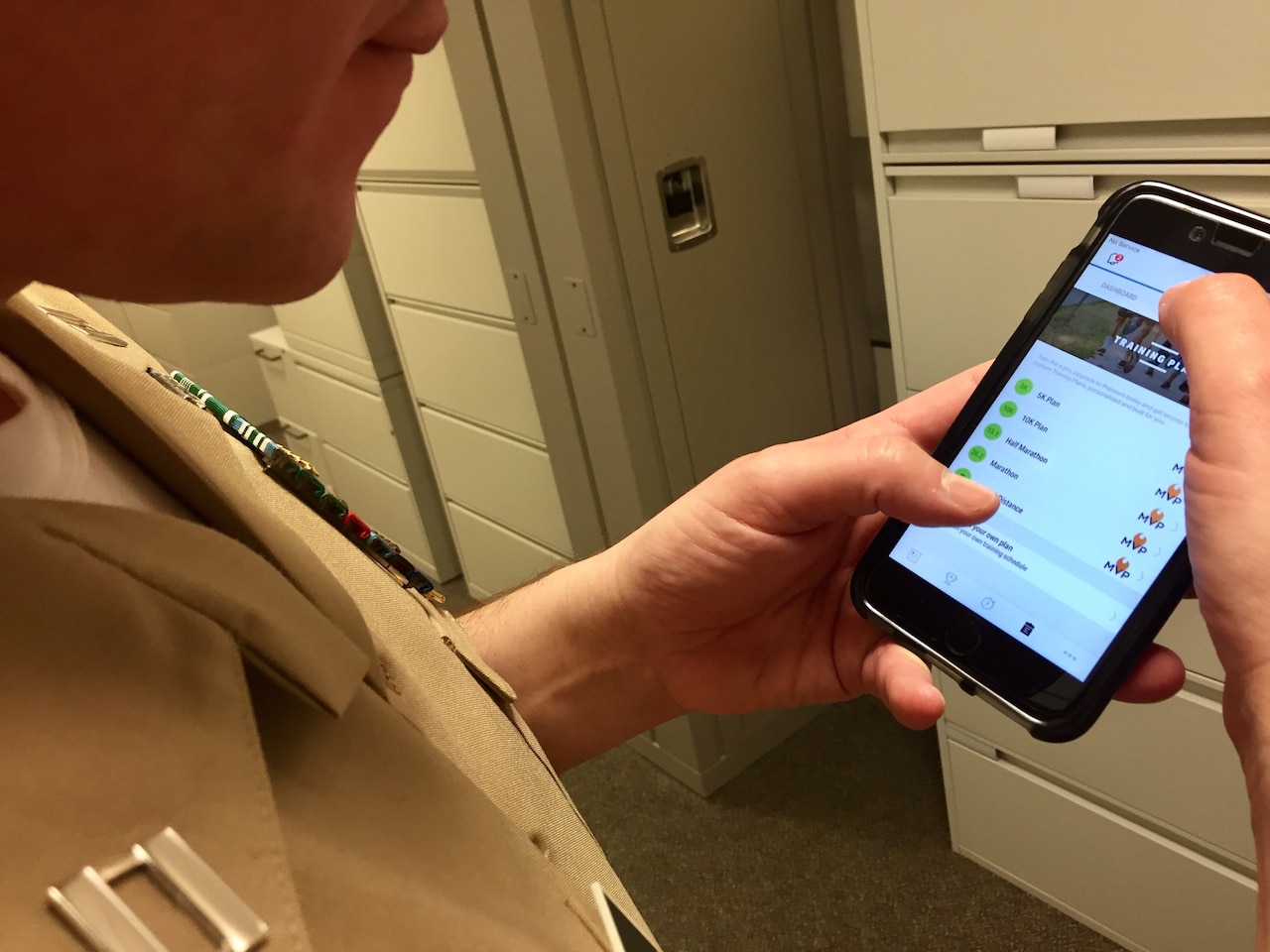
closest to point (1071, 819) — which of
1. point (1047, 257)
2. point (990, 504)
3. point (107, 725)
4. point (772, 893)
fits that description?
point (772, 893)

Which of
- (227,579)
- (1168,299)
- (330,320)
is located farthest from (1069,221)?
(330,320)

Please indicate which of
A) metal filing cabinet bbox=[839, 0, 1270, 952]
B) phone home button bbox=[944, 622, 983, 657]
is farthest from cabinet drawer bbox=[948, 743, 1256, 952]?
phone home button bbox=[944, 622, 983, 657]

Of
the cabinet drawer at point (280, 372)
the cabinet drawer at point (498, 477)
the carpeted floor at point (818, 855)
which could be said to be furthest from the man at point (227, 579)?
the cabinet drawer at point (280, 372)

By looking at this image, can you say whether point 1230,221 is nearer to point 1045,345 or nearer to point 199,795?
point 1045,345

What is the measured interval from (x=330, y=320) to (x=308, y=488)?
63.8 inches

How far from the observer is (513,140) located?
1.32 metres

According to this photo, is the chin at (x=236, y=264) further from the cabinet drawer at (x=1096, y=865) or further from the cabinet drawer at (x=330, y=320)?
the cabinet drawer at (x=330, y=320)

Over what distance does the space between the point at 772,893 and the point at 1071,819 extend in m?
0.49

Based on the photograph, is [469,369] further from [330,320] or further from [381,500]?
[381,500]

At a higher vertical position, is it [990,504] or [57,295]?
[57,295]

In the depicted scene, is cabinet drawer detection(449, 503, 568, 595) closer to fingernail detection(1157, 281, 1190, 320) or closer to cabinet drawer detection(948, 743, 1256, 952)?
cabinet drawer detection(948, 743, 1256, 952)

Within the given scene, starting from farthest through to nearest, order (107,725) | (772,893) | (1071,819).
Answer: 1. (772,893)
2. (1071,819)
3. (107,725)

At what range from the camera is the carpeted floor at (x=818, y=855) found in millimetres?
1365

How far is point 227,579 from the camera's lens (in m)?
0.35
